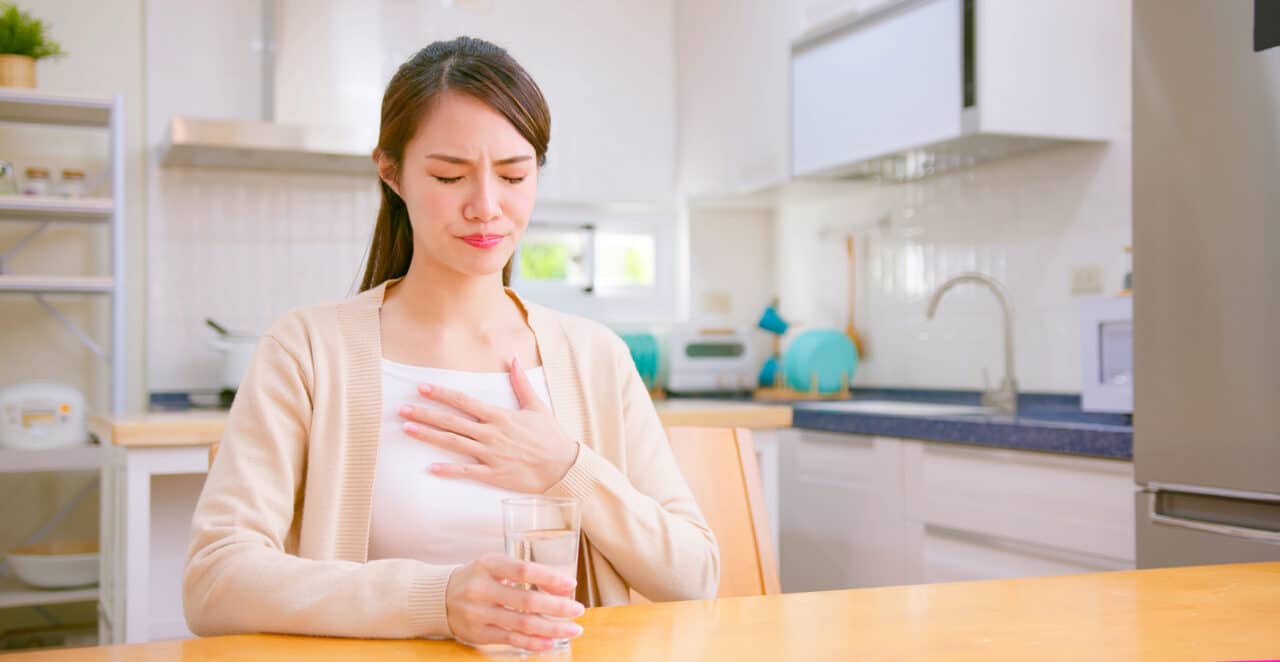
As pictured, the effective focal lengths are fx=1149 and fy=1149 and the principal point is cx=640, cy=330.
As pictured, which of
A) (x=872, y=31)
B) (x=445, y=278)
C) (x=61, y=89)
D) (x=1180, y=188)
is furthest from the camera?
(x=61, y=89)

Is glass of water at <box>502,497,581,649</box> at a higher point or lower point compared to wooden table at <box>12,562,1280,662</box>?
higher

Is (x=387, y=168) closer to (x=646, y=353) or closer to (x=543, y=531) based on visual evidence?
(x=543, y=531)

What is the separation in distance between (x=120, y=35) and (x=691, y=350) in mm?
2204

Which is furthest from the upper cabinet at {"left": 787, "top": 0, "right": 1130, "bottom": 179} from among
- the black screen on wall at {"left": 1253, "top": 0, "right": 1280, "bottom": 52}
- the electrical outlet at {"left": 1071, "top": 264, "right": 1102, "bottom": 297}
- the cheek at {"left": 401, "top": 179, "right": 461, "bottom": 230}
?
the cheek at {"left": 401, "top": 179, "right": 461, "bottom": 230}

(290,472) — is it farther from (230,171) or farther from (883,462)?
(230,171)

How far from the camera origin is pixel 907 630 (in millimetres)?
889

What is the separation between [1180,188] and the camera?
1877 millimetres

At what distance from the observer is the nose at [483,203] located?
3.89 feet

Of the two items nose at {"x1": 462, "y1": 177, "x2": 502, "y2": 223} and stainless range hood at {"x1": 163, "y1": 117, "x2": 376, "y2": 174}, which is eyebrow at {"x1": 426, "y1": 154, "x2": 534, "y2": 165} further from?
stainless range hood at {"x1": 163, "y1": 117, "x2": 376, "y2": 174}

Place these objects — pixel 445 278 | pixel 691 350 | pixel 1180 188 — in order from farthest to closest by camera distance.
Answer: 1. pixel 691 350
2. pixel 1180 188
3. pixel 445 278

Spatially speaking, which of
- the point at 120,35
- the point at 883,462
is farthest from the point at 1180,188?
the point at 120,35

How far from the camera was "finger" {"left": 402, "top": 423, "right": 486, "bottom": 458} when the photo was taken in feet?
3.92

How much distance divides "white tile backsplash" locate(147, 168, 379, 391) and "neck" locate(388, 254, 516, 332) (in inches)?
105

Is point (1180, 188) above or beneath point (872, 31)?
beneath
